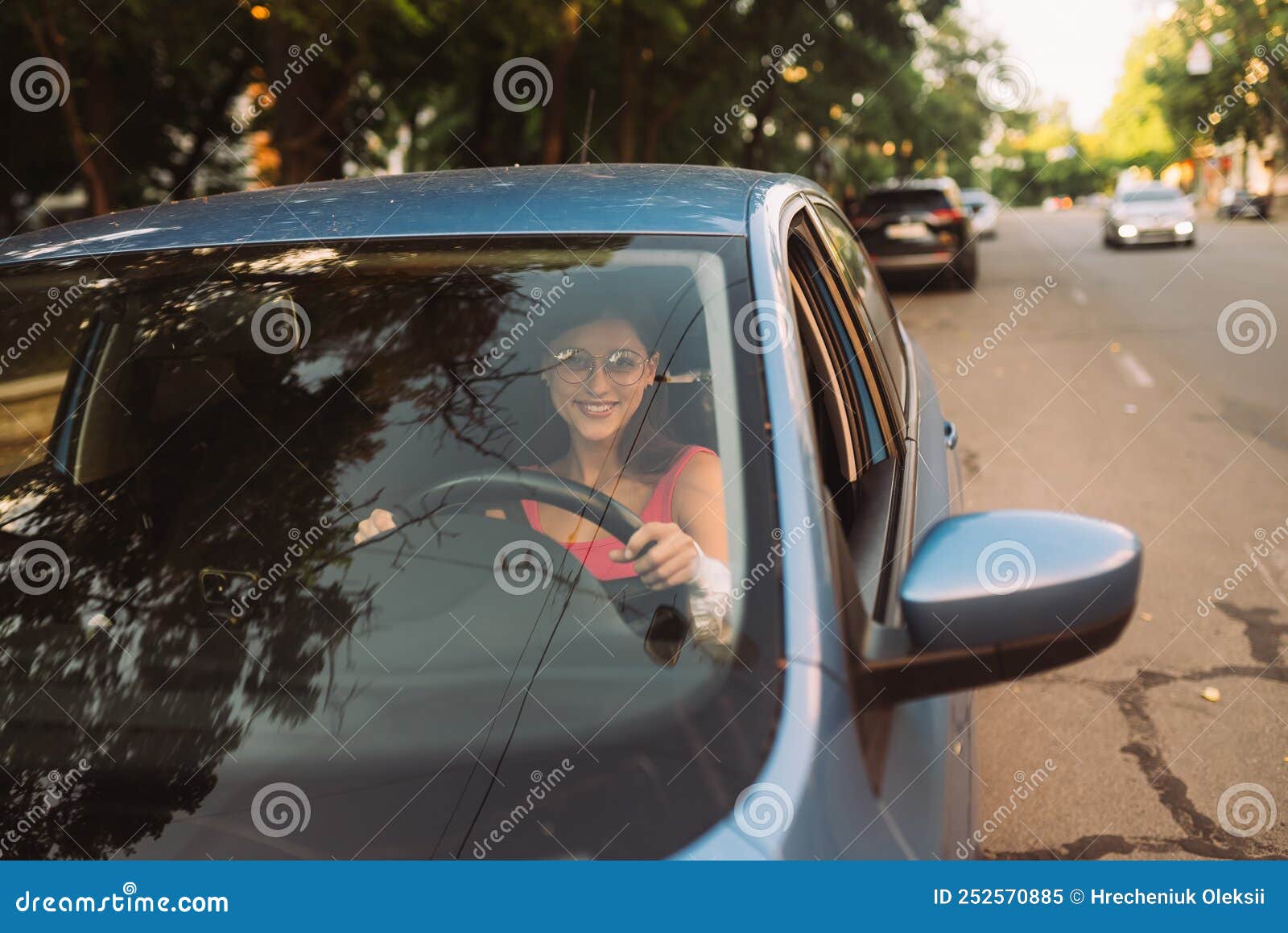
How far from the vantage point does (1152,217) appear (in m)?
26.0

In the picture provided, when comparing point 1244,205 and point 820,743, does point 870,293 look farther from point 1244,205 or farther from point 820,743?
point 1244,205

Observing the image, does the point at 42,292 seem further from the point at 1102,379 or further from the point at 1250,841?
the point at 1102,379

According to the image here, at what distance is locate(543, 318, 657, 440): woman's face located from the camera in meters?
2.01

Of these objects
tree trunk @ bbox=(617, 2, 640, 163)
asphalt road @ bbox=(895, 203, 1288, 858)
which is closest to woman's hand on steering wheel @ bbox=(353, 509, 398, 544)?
asphalt road @ bbox=(895, 203, 1288, 858)

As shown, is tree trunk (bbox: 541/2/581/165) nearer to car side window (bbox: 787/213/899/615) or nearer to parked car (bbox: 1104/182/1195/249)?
parked car (bbox: 1104/182/1195/249)

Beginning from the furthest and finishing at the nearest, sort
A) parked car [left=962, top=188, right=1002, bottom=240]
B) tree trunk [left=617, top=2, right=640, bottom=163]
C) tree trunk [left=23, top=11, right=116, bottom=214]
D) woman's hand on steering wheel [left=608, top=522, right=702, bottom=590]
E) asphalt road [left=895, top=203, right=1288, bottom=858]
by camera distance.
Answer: parked car [left=962, top=188, right=1002, bottom=240]
tree trunk [left=617, top=2, right=640, bottom=163]
tree trunk [left=23, top=11, right=116, bottom=214]
asphalt road [left=895, top=203, right=1288, bottom=858]
woman's hand on steering wheel [left=608, top=522, right=702, bottom=590]

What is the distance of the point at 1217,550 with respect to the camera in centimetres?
550

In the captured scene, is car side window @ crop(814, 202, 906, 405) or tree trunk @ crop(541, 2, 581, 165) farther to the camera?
tree trunk @ crop(541, 2, 581, 165)

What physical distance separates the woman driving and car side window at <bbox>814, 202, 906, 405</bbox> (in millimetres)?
1182

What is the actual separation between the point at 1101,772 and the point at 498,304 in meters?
2.49

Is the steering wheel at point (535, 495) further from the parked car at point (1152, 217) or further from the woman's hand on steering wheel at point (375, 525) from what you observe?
the parked car at point (1152, 217)

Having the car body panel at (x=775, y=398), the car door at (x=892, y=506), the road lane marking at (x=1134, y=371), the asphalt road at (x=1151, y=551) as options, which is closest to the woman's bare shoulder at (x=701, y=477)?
the car body panel at (x=775, y=398)

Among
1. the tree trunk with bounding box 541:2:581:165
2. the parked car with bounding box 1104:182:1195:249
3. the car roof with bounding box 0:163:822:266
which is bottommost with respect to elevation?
the parked car with bounding box 1104:182:1195:249

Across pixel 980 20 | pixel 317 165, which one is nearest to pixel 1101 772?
pixel 317 165
